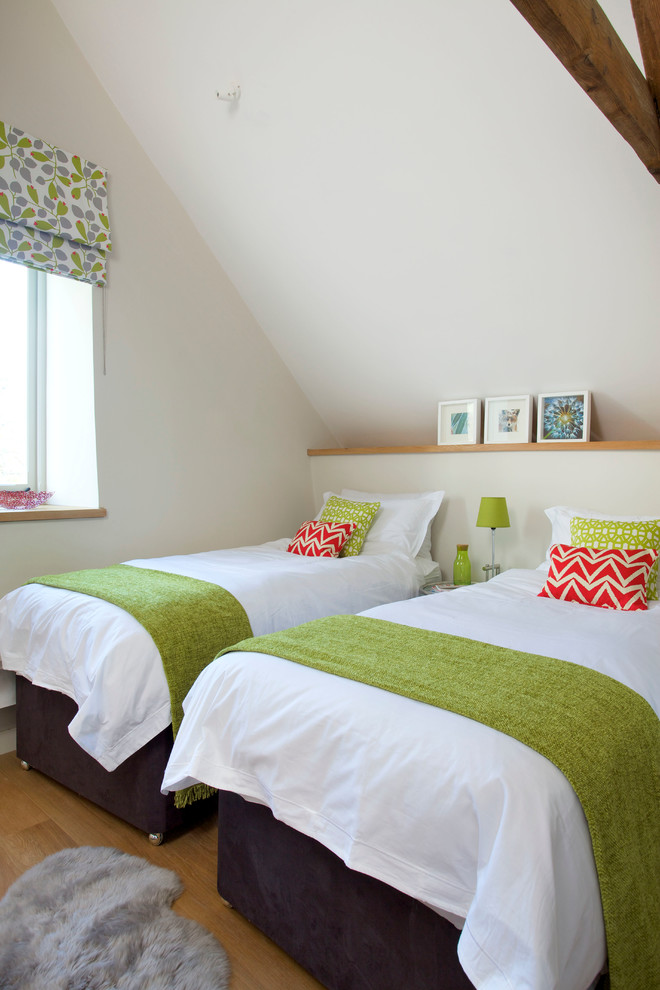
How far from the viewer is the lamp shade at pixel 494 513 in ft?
10.1

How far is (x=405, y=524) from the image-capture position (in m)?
3.44

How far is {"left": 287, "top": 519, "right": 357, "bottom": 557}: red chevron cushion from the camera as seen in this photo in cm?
319

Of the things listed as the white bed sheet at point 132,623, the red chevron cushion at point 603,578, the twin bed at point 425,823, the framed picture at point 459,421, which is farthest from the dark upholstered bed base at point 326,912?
the framed picture at point 459,421

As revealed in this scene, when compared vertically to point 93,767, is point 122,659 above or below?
above

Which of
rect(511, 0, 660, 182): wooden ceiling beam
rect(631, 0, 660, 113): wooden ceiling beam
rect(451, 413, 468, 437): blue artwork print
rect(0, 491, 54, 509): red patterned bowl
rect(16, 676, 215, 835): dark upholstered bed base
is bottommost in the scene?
rect(16, 676, 215, 835): dark upholstered bed base

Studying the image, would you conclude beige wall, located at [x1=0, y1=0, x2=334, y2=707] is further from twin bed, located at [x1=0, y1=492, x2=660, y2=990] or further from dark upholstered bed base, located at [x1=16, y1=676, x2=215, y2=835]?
twin bed, located at [x1=0, y1=492, x2=660, y2=990]

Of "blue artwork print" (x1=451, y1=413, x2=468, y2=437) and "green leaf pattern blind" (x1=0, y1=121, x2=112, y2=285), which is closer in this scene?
"green leaf pattern blind" (x1=0, y1=121, x2=112, y2=285)

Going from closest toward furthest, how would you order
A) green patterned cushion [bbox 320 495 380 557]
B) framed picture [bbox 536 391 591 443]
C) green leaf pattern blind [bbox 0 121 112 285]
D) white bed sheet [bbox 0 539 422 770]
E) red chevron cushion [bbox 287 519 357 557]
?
1. white bed sheet [bbox 0 539 422 770]
2. green leaf pattern blind [bbox 0 121 112 285]
3. framed picture [bbox 536 391 591 443]
4. red chevron cushion [bbox 287 519 357 557]
5. green patterned cushion [bbox 320 495 380 557]

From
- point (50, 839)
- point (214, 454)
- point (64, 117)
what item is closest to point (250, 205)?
point (64, 117)

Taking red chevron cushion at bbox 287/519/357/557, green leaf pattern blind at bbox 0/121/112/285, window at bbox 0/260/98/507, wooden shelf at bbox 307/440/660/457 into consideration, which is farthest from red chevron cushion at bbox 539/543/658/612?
green leaf pattern blind at bbox 0/121/112/285

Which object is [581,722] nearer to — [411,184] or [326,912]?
[326,912]

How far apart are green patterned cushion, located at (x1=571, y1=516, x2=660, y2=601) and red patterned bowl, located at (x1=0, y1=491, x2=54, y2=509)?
238cm

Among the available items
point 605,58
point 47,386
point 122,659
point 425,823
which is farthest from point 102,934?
point 47,386

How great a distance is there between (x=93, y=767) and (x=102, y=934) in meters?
0.63
